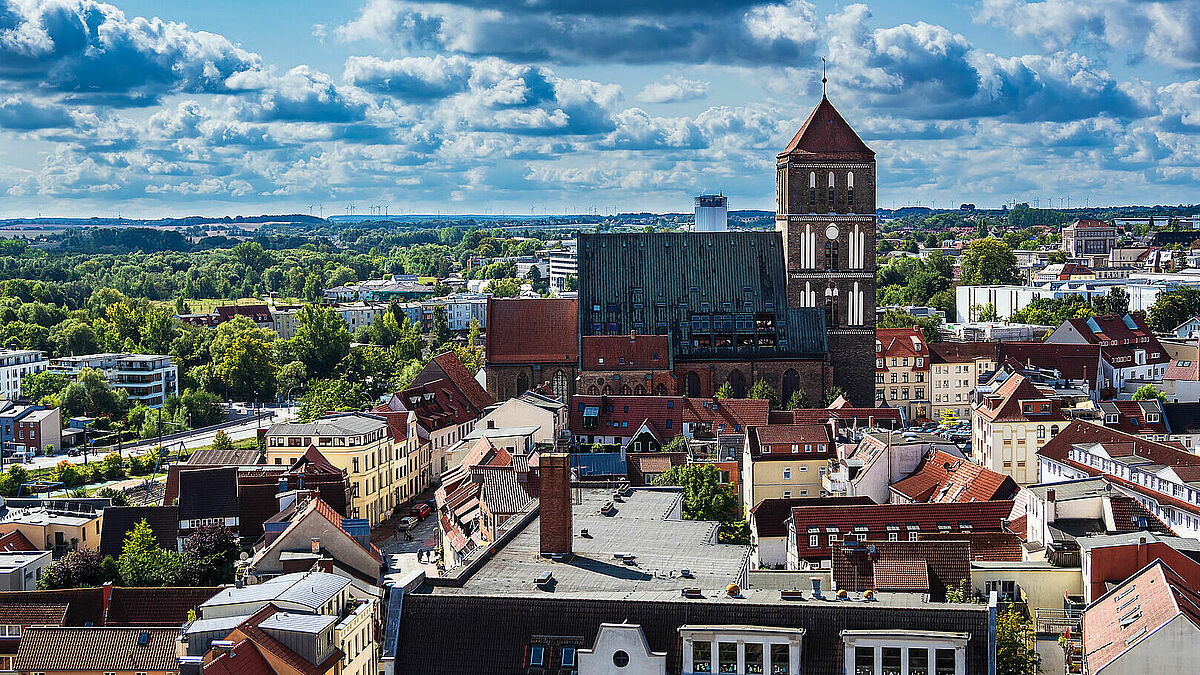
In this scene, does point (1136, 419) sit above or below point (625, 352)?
below

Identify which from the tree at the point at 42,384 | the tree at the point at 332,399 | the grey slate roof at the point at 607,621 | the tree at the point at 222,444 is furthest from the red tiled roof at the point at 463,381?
the grey slate roof at the point at 607,621

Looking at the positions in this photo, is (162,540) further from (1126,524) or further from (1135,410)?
(1135,410)

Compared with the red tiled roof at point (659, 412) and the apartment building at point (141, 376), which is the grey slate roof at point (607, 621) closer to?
the red tiled roof at point (659, 412)

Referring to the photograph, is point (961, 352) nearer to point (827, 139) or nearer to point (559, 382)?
point (827, 139)

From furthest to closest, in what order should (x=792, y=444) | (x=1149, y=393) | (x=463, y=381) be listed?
(x=1149, y=393) < (x=463, y=381) < (x=792, y=444)

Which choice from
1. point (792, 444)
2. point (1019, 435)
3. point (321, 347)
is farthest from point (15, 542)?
point (321, 347)

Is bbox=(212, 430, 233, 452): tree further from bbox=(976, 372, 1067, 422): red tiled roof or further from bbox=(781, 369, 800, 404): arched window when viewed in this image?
bbox=(976, 372, 1067, 422): red tiled roof
